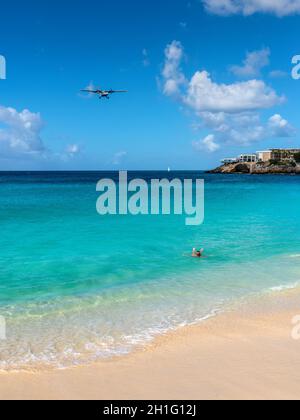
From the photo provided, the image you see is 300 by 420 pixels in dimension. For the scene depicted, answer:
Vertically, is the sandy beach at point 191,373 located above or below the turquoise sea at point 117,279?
below

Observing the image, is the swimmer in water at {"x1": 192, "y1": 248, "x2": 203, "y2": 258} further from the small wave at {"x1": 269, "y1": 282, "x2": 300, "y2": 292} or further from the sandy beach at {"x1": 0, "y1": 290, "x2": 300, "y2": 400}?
the sandy beach at {"x1": 0, "y1": 290, "x2": 300, "y2": 400}

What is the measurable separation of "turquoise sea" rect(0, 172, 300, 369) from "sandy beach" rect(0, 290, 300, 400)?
62 centimetres

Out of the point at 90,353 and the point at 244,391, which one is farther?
the point at 90,353

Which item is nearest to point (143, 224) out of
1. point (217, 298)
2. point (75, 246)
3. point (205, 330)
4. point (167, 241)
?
point (167, 241)

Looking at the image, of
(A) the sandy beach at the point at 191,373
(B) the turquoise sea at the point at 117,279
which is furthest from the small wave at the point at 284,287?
(A) the sandy beach at the point at 191,373

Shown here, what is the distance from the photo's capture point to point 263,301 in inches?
556

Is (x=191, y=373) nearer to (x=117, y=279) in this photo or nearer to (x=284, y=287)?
(x=284, y=287)

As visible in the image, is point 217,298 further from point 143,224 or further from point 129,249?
point 143,224

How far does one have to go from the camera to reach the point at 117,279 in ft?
56.3

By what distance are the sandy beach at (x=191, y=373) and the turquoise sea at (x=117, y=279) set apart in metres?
0.62

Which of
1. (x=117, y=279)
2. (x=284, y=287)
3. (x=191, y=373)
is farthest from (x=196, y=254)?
(x=191, y=373)

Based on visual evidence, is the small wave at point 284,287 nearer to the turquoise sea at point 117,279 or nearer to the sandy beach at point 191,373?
the turquoise sea at point 117,279

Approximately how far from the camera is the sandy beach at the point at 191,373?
815 cm
